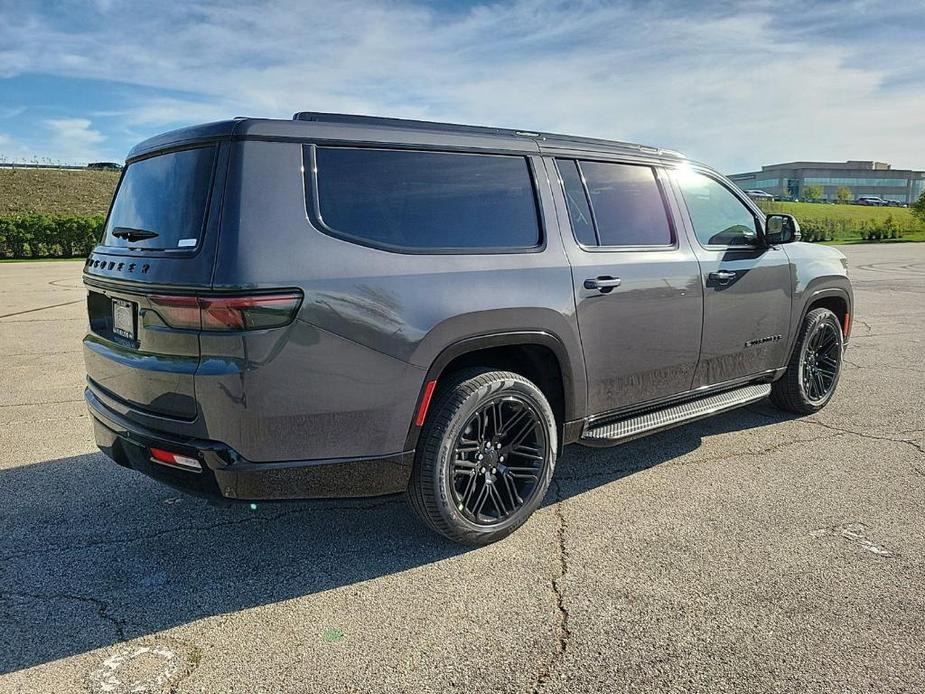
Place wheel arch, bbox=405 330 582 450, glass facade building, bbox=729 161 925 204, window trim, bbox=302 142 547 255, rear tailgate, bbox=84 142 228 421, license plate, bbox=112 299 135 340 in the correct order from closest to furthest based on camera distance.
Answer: rear tailgate, bbox=84 142 228 421 < window trim, bbox=302 142 547 255 < license plate, bbox=112 299 135 340 < wheel arch, bbox=405 330 582 450 < glass facade building, bbox=729 161 925 204

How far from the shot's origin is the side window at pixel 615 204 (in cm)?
379

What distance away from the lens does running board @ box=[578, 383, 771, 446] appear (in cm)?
381

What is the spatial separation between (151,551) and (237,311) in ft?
4.65

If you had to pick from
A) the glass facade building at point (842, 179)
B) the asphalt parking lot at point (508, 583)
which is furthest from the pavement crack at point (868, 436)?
the glass facade building at point (842, 179)

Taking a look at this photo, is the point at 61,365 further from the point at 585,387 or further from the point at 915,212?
the point at 915,212

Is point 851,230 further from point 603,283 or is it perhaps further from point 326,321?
point 326,321

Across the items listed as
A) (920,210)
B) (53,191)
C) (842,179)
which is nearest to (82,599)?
(920,210)

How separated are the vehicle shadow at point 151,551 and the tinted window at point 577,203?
1.43 metres

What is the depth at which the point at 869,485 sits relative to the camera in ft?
13.5

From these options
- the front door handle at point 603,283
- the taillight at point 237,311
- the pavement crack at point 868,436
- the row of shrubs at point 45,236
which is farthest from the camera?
the row of shrubs at point 45,236

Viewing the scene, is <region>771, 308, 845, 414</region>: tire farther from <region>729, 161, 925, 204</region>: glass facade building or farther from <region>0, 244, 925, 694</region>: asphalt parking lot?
<region>729, 161, 925, 204</region>: glass facade building

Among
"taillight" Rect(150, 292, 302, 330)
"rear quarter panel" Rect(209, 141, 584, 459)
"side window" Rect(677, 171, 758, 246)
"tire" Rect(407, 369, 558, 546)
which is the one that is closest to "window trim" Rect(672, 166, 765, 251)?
"side window" Rect(677, 171, 758, 246)

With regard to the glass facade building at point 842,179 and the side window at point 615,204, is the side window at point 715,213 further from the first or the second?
the glass facade building at point 842,179

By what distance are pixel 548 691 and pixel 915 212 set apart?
206ft
